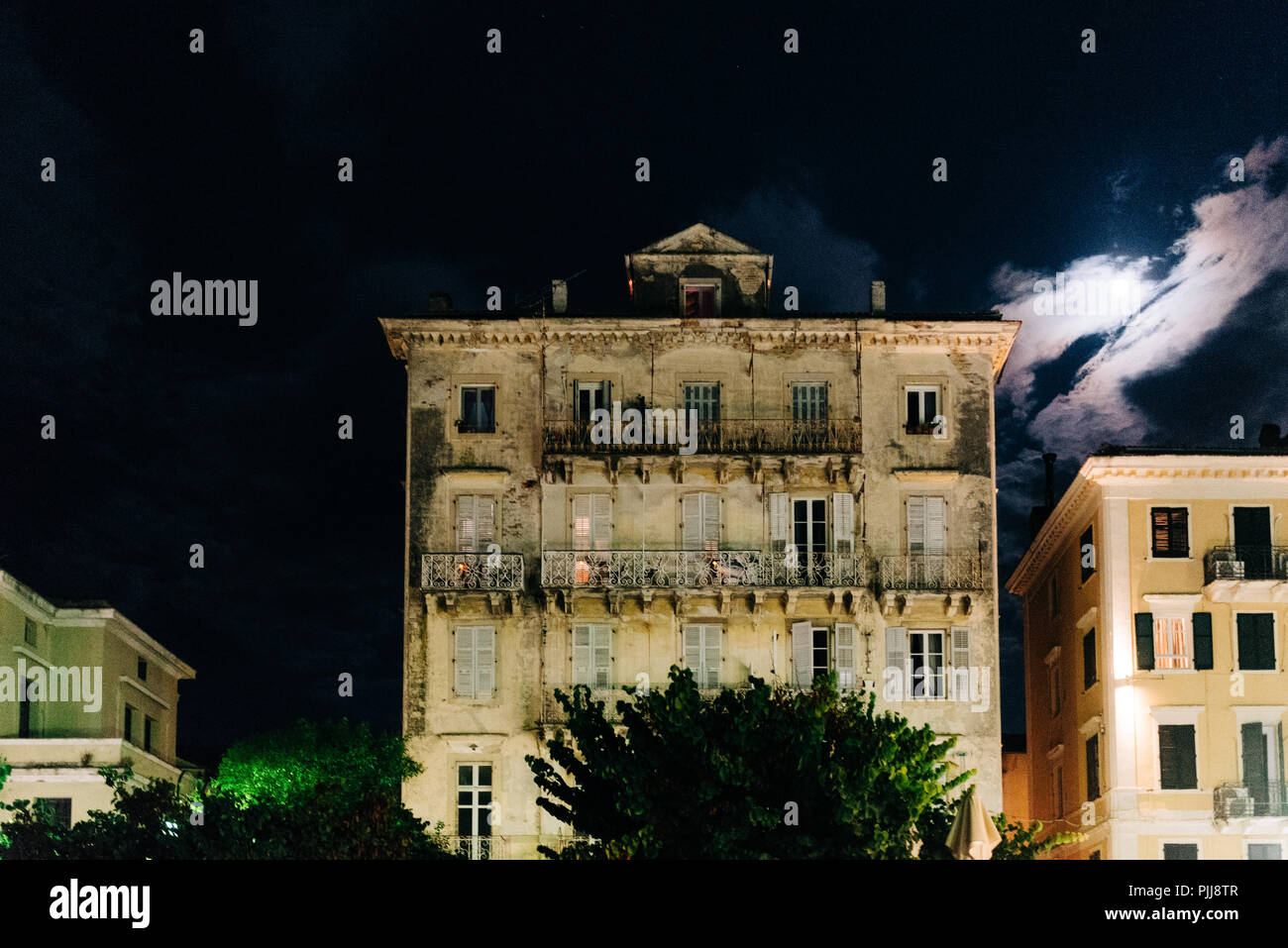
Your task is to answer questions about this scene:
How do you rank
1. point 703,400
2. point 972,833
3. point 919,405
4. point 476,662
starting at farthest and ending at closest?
1. point 919,405
2. point 703,400
3. point 476,662
4. point 972,833

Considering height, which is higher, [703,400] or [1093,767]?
[703,400]

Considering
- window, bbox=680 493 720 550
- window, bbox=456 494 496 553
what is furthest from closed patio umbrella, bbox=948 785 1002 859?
window, bbox=456 494 496 553

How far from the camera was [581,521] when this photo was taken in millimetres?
47438

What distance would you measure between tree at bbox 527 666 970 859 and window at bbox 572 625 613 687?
9.75m

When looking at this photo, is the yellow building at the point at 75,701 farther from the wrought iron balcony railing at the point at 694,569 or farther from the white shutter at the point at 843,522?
the white shutter at the point at 843,522

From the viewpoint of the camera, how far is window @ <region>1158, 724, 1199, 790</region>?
46.1m

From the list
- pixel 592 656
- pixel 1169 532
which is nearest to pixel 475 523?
pixel 592 656

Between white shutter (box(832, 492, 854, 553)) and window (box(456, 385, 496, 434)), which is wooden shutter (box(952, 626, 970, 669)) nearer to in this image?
white shutter (box(832, 492, 854, 553))

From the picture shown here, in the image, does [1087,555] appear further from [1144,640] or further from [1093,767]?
[1093,767]

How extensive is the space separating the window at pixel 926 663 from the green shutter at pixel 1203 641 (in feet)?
23.3

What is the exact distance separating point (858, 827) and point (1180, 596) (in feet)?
58.9

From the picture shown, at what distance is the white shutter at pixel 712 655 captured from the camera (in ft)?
153

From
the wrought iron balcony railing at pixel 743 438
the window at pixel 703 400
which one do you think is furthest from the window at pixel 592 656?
the window at pixel 703 400

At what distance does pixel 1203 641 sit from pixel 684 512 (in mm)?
14997
